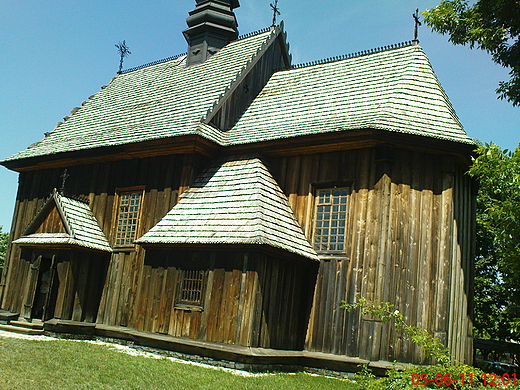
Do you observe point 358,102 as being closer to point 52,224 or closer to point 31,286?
point 52,224

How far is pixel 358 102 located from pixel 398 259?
4.74 m

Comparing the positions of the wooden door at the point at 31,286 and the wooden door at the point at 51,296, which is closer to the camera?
the wooden door at the point at 51,296

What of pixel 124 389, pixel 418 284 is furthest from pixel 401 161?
pixel 124 389

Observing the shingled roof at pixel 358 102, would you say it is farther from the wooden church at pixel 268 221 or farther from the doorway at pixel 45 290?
the doorway at pixel 45 290

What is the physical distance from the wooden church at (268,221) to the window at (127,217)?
0.05 metres

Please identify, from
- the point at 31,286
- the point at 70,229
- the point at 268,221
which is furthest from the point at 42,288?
the point at 268,221

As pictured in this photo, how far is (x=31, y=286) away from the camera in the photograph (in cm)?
1611

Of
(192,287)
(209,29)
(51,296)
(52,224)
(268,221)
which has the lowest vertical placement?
(51,296)

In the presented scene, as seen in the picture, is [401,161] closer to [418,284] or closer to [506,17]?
[418,284]

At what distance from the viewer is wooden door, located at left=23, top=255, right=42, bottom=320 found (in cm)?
1573

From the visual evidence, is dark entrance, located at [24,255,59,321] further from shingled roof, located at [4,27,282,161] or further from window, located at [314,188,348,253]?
window, located at [314,188,348,253]

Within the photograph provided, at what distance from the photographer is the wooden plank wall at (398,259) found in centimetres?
1235
